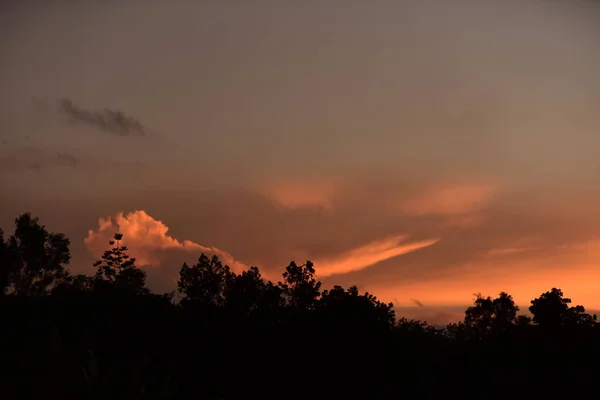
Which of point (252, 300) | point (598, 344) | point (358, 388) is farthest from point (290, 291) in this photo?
point (598, 344)

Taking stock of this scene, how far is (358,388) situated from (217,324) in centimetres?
1577

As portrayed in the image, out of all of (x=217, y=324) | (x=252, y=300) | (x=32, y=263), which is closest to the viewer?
(x=217, y=324)

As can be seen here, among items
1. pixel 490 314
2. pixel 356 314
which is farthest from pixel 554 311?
pixel 356 314

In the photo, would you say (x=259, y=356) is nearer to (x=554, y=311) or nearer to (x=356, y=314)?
(x=356, y=314)

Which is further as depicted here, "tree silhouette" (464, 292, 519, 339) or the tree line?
"tree silhouette" (464, 292, 519, 339)

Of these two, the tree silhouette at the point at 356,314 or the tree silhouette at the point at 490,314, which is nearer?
the tree silhouette at the point at 356,314

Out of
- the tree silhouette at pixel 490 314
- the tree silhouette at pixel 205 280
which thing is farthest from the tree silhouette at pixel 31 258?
the tree silhouette at pixel 490 314

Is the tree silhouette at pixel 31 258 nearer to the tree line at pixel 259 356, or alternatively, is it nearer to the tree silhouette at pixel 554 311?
the tree line at pixel 259 356

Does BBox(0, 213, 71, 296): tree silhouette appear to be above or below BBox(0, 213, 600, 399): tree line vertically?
above

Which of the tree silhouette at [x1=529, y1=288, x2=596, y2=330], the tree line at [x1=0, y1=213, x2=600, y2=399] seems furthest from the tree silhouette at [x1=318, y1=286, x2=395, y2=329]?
the tree silhouette at [x1=529, y1=288, x2=596, y2=330]

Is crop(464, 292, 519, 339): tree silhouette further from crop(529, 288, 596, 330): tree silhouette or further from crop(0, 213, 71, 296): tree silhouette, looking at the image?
crop(0, 213, 71, 296): tree silhouette

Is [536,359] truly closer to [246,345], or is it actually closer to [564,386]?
[564,386]

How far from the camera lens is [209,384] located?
52969 mm

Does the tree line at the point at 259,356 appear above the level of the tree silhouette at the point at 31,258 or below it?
below
